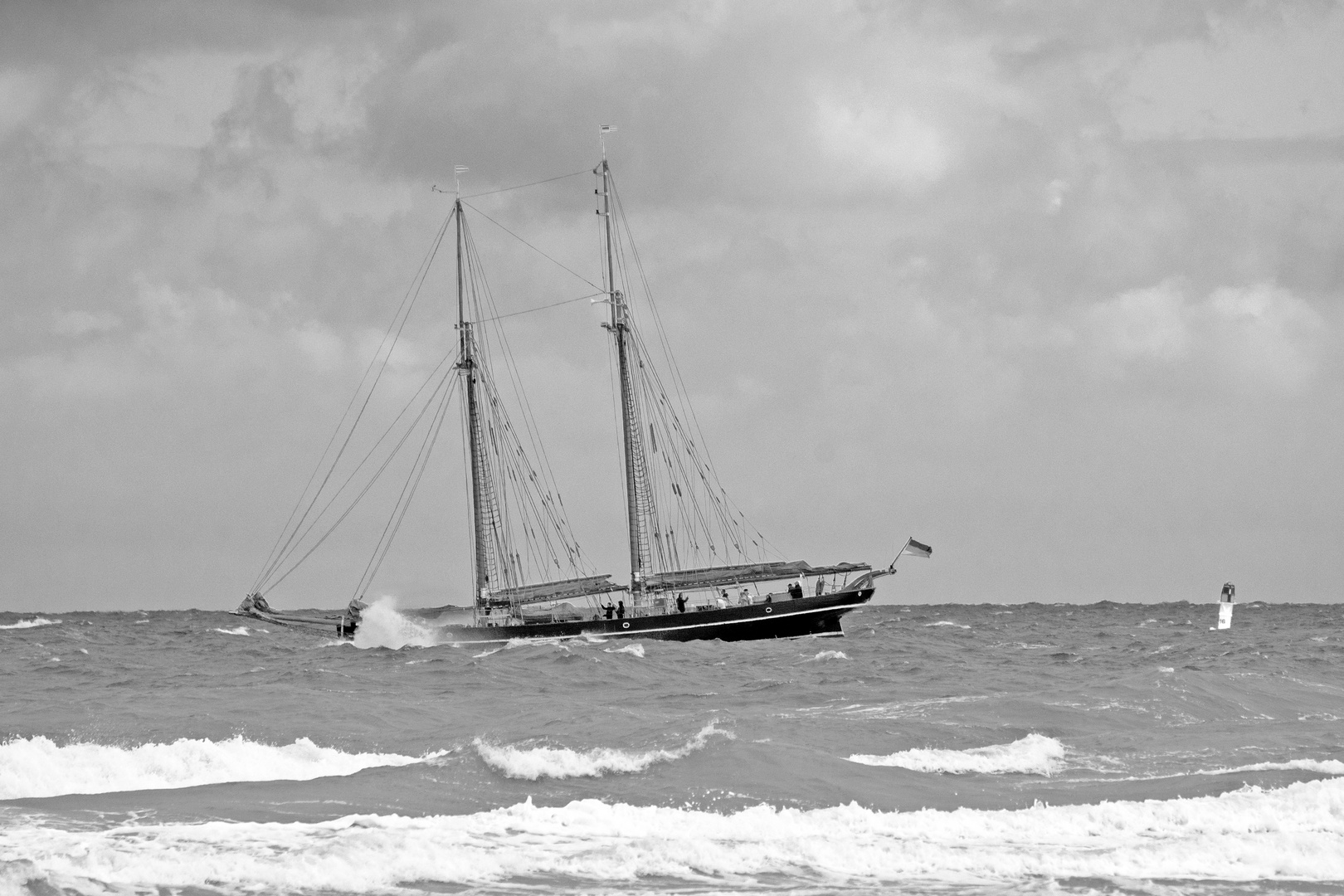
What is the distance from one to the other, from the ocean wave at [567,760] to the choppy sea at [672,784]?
0.07m

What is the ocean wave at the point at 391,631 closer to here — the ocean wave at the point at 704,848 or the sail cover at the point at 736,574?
the sail cover at the point at 736,574

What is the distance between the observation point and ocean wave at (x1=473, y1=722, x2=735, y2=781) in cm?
2450

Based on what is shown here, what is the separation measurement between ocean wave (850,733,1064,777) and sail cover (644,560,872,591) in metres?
43.7

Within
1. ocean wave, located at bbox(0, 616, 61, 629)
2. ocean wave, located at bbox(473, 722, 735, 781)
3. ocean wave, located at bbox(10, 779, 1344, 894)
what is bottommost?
ocean wave, located at bbox(0, 616, 61, 629)

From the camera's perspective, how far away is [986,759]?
1067 inches

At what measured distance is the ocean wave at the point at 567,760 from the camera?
24500mm

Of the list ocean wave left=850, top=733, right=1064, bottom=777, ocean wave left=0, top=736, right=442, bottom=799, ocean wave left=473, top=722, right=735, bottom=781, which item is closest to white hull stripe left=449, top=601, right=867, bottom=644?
ocean wave left=850, top=733, right=1064, bottom=777

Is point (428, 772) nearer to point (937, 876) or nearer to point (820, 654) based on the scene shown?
point (937, 876)

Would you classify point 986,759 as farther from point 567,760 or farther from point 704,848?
point 704,848

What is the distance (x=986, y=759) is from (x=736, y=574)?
149ft

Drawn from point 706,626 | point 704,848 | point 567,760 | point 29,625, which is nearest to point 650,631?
point 706,626

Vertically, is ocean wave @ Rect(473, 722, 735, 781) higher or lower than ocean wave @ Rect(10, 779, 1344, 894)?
higher

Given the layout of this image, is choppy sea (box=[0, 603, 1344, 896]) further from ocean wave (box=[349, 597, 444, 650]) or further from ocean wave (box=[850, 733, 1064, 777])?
ocean wave (box=[349, 597, 444, 650])

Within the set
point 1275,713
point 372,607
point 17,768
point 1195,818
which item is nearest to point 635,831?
point 1195,818
